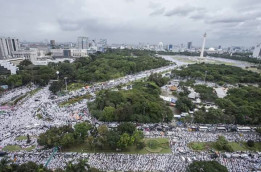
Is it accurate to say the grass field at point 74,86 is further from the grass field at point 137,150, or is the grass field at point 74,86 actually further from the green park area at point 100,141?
the grass field at point 137,150

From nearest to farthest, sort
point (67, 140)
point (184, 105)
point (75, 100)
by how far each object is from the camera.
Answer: point (67, 140) < point (184, 105) < point (75, 100)

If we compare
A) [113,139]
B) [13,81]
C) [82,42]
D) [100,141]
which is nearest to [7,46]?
[13,81]

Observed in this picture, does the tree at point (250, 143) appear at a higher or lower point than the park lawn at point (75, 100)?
lower

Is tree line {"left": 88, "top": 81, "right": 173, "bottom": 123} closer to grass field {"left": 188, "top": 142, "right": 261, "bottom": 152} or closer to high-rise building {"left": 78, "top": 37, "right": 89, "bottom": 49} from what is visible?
grass field {"left": 188, "top": 142, "right": 261, "bottom": 152}

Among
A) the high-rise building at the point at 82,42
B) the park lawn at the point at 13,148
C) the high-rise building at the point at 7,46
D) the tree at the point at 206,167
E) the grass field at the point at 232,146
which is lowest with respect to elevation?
the grass field at the point at 232,146

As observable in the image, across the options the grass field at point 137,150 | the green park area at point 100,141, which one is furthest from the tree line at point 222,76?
the green park area at point 100,141

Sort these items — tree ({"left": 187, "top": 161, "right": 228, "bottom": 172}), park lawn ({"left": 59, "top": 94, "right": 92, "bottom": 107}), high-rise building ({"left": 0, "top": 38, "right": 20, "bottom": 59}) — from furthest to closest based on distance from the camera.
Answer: high-rise building ({"left": 0, "top": 38, "right": 20, "bottom": 59})
park lawn ({"left": 59, "top": 94, "right": 92, "bottom": 107})
tree ({"left": 187, "top": 161, "right": 228, "bottom": 172})

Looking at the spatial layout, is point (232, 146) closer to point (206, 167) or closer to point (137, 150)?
point (206, 167)

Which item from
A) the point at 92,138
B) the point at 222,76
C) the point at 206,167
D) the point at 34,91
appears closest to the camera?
the point at 206,167

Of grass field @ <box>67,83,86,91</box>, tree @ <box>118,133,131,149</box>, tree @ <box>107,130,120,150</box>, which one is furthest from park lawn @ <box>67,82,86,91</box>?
tree @ <box>118,133,131,149</box>
